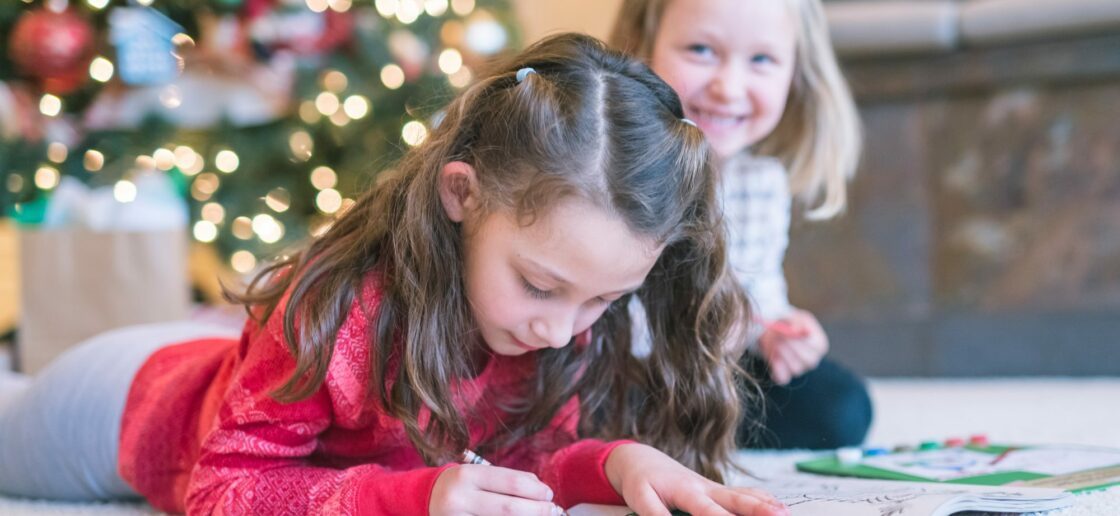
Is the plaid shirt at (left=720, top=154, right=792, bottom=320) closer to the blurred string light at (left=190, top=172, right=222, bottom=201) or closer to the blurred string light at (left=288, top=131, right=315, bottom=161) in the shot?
the blurred string light at (left=288, top=131, right=315, bottom=161)

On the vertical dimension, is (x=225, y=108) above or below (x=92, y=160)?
above

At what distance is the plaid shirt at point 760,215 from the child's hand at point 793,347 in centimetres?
14

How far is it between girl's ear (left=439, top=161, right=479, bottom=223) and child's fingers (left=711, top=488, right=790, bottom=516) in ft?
0.84

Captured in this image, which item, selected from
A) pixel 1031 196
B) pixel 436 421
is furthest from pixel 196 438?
pixel 1031 196

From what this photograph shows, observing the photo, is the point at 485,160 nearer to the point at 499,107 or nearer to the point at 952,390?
the point at 499,107

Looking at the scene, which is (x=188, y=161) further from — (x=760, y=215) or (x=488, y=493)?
(x=488, y=493)

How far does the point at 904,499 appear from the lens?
2.28 ft

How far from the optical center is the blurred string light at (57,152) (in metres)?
2.15

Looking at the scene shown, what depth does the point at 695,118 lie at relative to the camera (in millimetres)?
1135

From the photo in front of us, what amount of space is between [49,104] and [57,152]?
3.8 inches

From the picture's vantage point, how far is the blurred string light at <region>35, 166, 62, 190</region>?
7.00ft

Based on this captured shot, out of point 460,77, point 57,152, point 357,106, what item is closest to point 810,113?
point 460,77

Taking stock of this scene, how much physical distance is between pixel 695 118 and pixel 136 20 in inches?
54.2

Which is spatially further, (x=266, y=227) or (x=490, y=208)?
(x=266, y=227)
